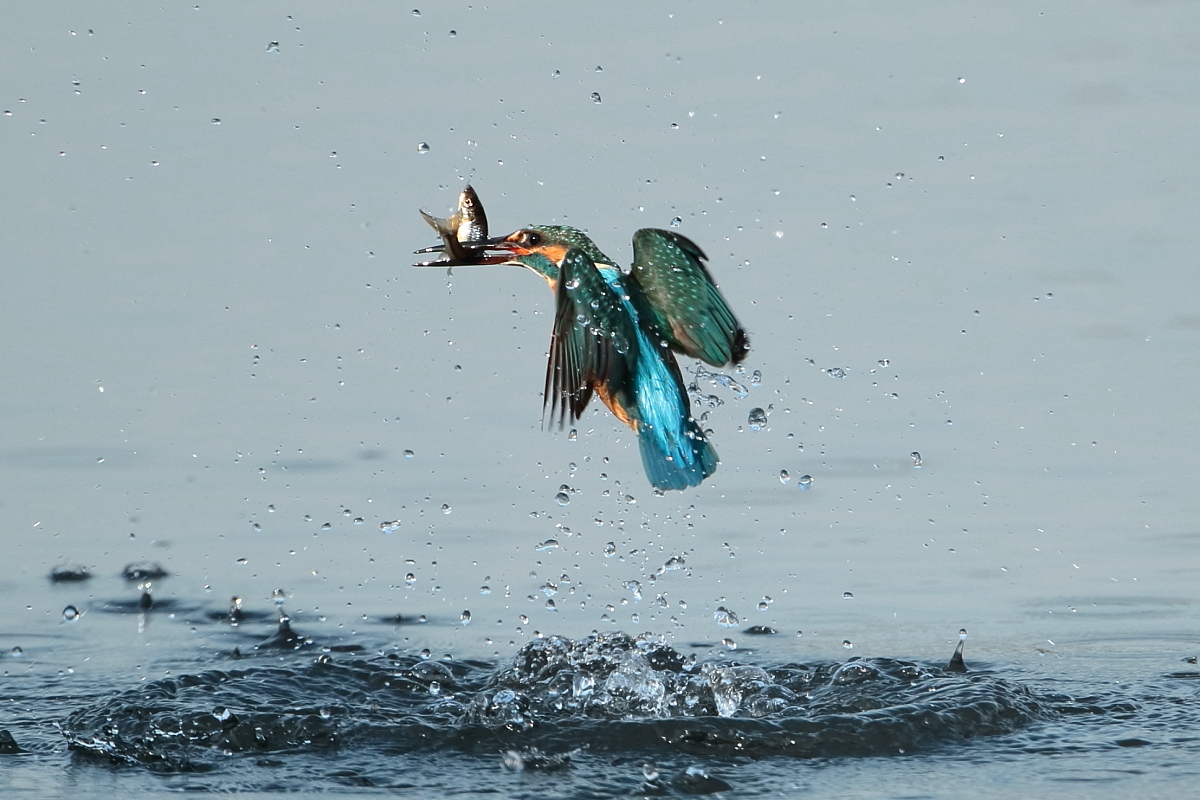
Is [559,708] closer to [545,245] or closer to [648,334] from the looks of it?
[648,334]

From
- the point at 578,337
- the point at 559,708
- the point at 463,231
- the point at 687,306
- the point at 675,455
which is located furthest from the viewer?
the point at 463,231

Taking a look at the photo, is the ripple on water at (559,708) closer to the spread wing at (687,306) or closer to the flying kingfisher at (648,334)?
the flying kingfisher at (648,334)

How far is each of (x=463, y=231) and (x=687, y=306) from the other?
68 cm

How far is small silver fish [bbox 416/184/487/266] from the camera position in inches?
198

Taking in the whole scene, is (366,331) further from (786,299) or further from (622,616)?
(622,616)

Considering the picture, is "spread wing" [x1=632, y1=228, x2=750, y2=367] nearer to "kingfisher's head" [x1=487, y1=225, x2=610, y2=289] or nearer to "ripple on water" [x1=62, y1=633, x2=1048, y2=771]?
"kingfisher's head" [x1=487, y1=225, x2=610, y2=289]

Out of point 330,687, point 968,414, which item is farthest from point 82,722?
point 968,414

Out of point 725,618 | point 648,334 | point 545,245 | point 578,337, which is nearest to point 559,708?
point 725,618

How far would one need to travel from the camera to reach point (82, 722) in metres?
4.34

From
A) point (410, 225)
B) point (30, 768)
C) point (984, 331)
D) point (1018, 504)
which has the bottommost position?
point (30, 768)

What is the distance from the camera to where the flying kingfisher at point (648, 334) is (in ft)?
15.1

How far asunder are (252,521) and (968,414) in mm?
2600

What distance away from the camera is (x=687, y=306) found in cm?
496

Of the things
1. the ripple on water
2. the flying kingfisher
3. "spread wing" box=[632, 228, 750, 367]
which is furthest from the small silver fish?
the ripple on water
